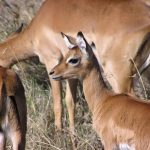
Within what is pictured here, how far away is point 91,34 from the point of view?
8312 mm

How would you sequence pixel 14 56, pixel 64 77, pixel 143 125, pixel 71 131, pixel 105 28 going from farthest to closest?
pixel 14 56, pixel 105 28, pixel 71 131, pixel 64 77, pixel 143 125

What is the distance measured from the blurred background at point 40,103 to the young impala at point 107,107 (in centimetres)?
61

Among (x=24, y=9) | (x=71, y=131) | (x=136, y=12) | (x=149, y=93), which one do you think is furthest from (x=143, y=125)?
(x=24, y=9)

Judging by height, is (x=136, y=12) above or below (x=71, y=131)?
above

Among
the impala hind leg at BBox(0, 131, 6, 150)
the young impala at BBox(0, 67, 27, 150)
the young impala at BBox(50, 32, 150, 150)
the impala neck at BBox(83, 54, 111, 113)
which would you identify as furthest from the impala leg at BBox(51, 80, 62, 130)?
the impala hind leg at BBox(0, 131, 6, 150)

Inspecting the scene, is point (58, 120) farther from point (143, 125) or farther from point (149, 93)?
point (143, 125)

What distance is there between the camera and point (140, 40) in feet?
25.1

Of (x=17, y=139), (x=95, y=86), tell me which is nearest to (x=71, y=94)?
(x=95, y=86)

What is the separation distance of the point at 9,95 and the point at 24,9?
419 cm

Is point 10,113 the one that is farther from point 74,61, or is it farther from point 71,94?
point 71,94

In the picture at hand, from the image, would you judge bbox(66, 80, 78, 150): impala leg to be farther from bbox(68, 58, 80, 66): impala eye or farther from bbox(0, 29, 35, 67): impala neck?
bbox(68, 58, 80, 66): impala eye

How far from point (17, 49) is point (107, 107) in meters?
2.80

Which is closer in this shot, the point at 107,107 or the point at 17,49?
the point at 107,107

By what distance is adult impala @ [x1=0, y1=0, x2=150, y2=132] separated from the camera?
7.80 metres
